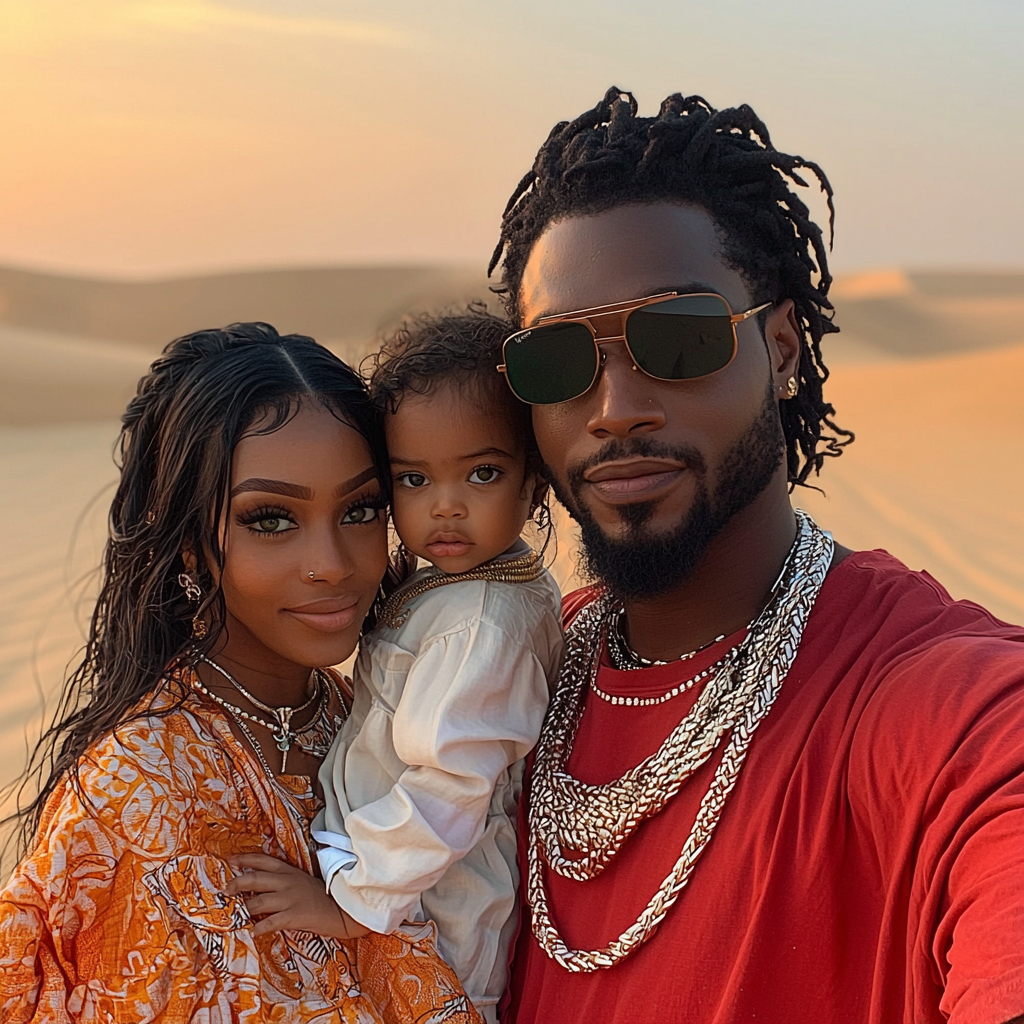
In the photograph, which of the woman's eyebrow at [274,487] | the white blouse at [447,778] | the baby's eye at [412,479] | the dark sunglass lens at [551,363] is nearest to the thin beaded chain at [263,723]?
the white blouse at [447,778]

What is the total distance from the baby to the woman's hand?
5 centimetres

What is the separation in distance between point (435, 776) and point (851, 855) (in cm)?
101

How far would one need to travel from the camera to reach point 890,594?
2.36 metres

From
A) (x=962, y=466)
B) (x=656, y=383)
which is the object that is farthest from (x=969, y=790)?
(x=962, y=466)

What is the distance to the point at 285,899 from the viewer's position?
2523 mm

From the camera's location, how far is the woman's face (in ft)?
8.90

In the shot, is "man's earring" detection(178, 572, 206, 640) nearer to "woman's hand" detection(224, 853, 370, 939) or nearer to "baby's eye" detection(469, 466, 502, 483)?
"woman's hand" detection(224, 853, 370, 939)

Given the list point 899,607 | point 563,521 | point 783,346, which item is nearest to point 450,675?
point 899,607

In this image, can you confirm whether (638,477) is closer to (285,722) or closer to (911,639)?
(911,639)

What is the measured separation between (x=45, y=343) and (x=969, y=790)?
31.0m

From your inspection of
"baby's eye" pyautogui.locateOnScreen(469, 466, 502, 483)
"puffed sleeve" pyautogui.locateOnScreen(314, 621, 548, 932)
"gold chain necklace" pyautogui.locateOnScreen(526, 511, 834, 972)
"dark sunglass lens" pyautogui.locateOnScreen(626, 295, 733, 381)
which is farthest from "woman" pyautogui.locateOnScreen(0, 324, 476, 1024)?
"dark sunglass lens" pyautogui.locateOnScreen(626, 295, 733, 381)

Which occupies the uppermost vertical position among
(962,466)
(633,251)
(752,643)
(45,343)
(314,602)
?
(633,251)

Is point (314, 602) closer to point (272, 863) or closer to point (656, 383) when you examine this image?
point (272, 863)

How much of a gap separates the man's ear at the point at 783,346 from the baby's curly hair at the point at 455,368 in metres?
0.65
